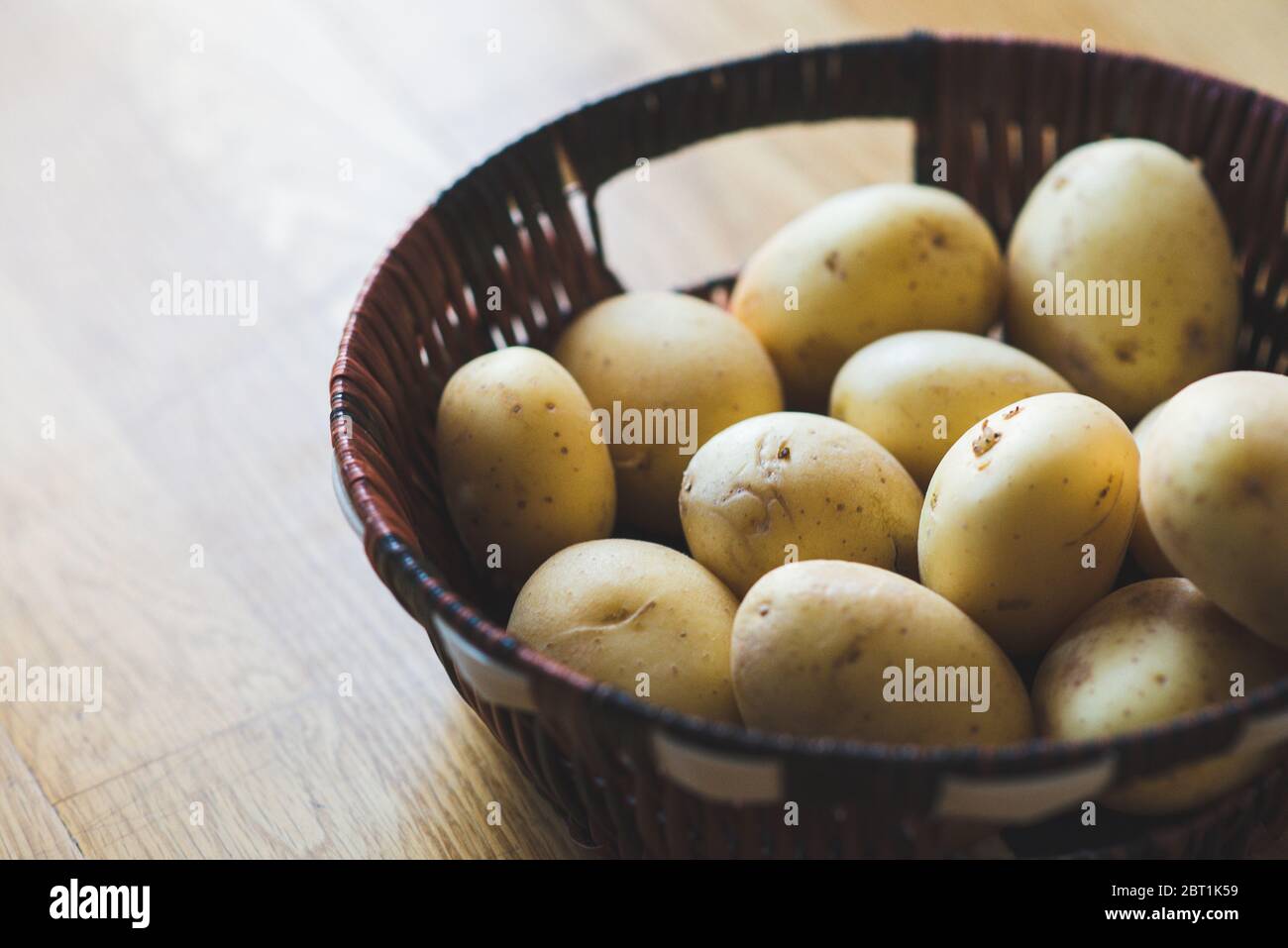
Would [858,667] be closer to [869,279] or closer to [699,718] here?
[699,718]

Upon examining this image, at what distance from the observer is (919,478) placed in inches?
24.9

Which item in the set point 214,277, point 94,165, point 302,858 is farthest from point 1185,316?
point 94,165

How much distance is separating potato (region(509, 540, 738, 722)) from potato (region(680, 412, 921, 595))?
0.08 feet

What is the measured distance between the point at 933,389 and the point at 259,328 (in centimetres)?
50

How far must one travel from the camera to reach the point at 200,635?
693 mm

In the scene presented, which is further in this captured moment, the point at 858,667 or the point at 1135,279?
the point at 1135,279

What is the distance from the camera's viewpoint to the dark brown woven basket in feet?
1.27

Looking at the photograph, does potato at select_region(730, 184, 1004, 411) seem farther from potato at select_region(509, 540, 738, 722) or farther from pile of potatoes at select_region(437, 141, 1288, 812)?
potato at select_region(509, 540, 738, 722)

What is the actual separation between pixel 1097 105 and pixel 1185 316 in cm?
16

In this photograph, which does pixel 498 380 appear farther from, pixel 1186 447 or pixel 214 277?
pixel 214 277

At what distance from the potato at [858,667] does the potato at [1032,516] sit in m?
0.04
